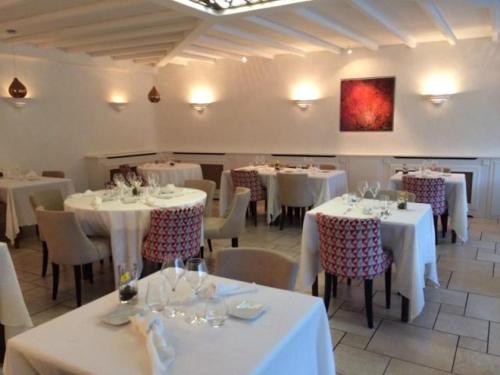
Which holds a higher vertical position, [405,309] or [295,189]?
[295,189]

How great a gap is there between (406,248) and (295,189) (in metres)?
2.97

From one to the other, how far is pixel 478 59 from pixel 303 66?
2988 millimetres

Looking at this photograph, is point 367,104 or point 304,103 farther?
point 304,103

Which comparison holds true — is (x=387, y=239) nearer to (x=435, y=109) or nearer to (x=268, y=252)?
(x=268, y=252)

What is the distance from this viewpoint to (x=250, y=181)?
6.50m

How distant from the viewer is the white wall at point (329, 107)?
6863mm

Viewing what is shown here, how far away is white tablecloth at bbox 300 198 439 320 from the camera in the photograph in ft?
10.5

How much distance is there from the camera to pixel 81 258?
12.0ft

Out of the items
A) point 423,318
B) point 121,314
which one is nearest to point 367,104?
point 423,318

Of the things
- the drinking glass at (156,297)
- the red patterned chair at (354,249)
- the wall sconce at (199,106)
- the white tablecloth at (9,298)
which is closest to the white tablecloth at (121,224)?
the white tablecloth at (9,298)

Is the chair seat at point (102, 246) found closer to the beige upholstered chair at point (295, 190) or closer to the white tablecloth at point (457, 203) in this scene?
the beige upholstered chair at point (295, 190)

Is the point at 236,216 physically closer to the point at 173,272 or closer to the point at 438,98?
the point at 173,272

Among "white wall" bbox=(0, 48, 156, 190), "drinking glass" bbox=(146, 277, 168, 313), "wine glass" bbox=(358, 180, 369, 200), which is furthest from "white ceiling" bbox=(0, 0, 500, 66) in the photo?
"drinking glass" bbox=(146, 277, 168, 313)

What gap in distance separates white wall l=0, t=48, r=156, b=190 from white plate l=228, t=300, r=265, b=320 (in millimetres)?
6384
